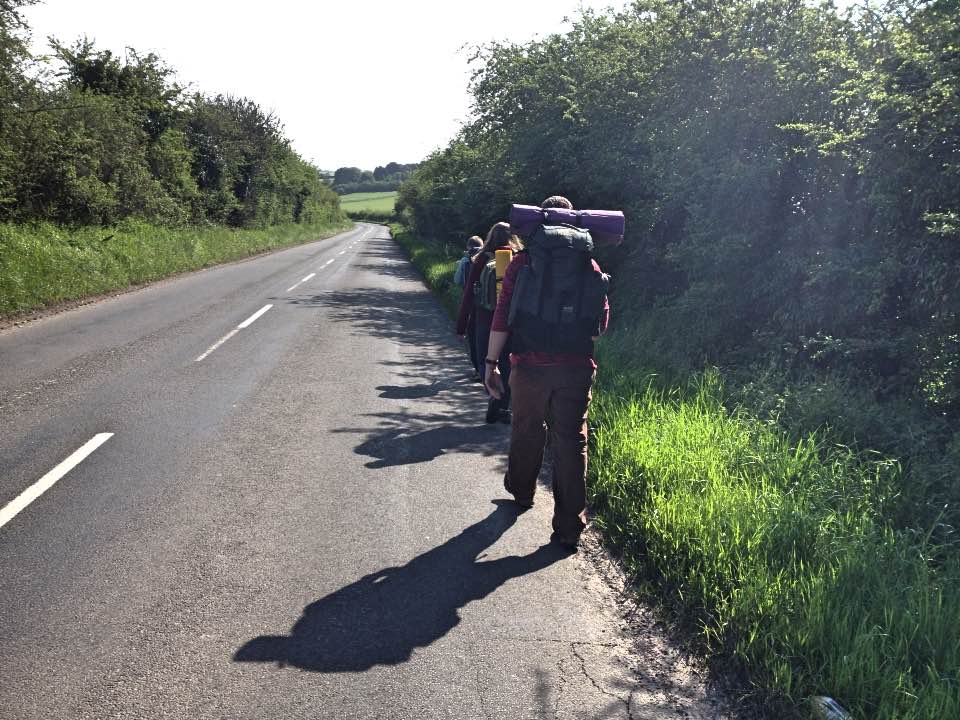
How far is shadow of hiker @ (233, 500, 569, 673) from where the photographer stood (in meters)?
→ 3.23

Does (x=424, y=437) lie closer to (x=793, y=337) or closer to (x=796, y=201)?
(x=793, y=337)

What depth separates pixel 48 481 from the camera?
5230 millimetres

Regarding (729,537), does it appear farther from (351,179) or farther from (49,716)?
(351,179)

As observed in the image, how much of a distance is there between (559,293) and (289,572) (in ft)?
6.97

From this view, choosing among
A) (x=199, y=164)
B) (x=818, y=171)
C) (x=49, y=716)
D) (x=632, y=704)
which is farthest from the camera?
(x=199, y=164)

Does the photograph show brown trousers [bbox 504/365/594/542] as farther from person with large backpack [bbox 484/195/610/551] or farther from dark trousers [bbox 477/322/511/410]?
dark trousers [bbox 477/322/511/410]

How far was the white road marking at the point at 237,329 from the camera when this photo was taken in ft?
34.5

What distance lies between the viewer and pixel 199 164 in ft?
114

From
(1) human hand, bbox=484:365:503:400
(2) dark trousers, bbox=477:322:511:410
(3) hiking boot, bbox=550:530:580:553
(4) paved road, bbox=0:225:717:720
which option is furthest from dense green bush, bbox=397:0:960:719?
(1) human hand, bbox=484:365:503:400

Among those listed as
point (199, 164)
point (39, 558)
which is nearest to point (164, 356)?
point (39, 558)

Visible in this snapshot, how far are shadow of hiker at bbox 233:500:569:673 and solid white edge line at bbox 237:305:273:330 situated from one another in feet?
31.4

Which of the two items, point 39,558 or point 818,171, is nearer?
point 39,558

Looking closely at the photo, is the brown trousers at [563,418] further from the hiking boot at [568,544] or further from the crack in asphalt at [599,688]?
the crack in asphalt at [599,688]

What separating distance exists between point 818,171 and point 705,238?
127 cm
